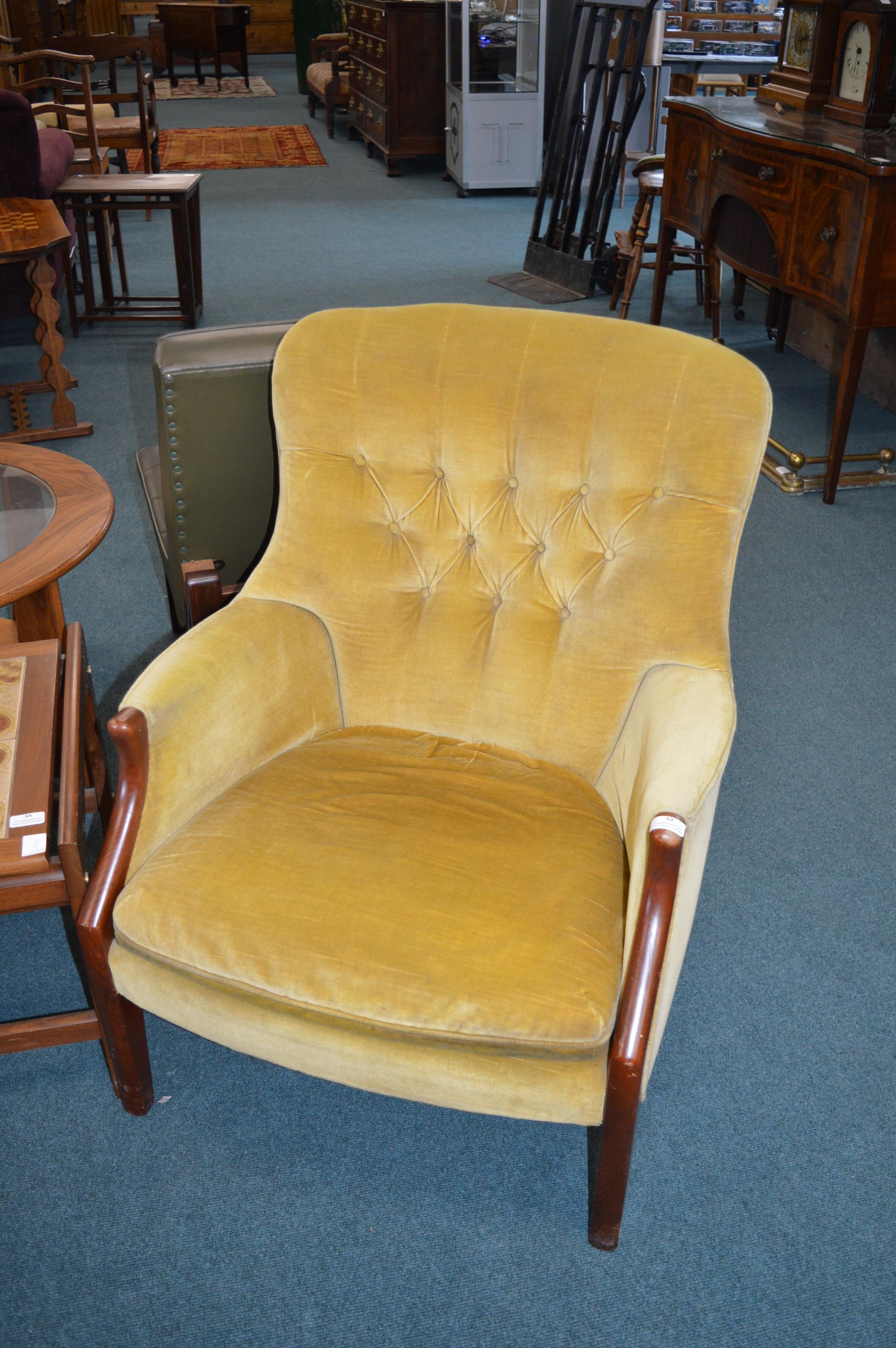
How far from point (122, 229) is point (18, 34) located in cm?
562

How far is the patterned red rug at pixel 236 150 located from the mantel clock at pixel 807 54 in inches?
211

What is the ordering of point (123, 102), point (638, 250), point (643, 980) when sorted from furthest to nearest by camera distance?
point (123, 102)
point (638, 250)
point (643, 980)

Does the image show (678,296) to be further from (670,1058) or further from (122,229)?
(670,1058)

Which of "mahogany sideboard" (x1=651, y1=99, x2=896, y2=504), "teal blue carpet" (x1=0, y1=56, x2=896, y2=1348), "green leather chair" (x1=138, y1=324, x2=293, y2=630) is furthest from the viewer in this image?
"mahogany sideboard" (x1=651, y1=99, x2=896, y2=504)

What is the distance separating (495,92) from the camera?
6738 millimetres

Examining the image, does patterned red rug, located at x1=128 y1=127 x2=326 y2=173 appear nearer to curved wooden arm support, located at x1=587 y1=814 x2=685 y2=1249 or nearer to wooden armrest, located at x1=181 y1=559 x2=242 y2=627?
wooden armrest, located at x1=181 y1=559 x2=242 y2=627

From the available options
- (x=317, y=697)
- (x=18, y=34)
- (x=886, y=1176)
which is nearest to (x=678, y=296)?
(x=317, y=697)

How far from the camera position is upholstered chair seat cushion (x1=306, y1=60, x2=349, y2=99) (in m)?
9.12

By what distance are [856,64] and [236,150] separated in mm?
6682

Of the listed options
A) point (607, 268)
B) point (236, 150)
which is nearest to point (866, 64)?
point (607, 268)

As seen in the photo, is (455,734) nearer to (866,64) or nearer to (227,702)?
(227,702)

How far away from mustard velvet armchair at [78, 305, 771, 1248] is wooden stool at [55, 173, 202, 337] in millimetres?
3164

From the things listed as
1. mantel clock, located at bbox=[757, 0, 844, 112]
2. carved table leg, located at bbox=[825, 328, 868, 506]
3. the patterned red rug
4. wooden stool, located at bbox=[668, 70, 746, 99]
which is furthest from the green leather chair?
the patterned red rug

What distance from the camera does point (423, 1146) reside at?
62.1 inches
